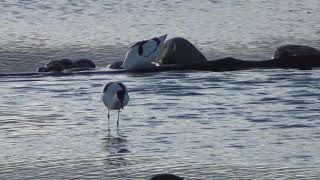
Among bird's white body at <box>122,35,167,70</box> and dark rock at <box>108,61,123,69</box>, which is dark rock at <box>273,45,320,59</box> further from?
dark rock at <box>108,61,123,69</box>

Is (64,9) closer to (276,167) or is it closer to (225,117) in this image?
(225,117)

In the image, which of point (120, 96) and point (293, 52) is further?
point (293, 52)

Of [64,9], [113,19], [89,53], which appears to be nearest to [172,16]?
[113,19]

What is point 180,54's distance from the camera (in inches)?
873

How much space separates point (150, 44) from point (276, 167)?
9.70 meters

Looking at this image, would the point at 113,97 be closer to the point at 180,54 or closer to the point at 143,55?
the point at 143,55

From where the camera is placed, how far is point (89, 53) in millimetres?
24359

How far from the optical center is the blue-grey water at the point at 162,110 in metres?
13.0

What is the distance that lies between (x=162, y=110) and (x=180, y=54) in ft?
17.8

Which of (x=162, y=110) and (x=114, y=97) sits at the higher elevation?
(x=114, y=97)

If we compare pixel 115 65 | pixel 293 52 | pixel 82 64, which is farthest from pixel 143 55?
pixel 293 52

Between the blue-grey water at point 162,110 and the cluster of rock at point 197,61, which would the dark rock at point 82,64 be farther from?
the blue-grey water at point 162,110

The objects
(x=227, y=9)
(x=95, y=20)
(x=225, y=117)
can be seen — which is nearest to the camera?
(x=225, y=117)

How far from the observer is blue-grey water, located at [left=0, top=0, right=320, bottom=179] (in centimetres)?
1298
